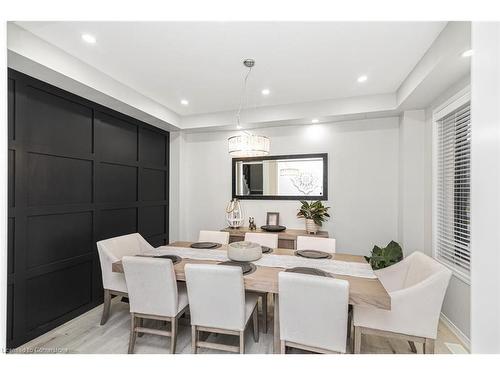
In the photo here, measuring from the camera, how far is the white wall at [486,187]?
72 cm

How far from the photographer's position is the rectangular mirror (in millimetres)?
3564

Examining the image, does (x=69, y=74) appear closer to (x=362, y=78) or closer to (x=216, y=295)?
(x=216, y=295)

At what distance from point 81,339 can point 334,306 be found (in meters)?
2.31

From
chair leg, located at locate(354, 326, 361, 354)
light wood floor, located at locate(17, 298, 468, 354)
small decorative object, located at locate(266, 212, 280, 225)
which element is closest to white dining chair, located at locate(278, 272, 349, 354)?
chair leg, located at locate(354, 326, 361, 354)

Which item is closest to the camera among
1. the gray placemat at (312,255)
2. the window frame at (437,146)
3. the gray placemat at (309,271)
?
the gray placemat at (309,271)

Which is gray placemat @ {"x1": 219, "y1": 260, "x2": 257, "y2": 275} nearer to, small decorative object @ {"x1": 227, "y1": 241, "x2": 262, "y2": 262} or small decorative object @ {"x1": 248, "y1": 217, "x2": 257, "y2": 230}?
small decorative object @ {"x1": 227, "y1": 241, "x2": 262, "y2": 262}

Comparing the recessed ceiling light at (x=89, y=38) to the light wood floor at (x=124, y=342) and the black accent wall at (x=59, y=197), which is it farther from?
the light wood floor at (x=124, y=342)

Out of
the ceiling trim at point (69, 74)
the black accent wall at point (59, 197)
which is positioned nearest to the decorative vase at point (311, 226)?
the black accent wall at point (59, 197)

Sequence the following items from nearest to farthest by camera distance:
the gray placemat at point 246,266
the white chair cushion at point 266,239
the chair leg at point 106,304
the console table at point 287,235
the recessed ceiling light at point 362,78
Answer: the gray placemat at point 246,266, the chair leg at point 106,304, the recessed ceiling light at point 362,78, the white chair cushion at point 266,239, the console table at point 287,235

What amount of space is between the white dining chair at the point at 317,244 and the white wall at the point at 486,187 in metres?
1.70

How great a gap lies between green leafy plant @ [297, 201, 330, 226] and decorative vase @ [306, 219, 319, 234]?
0.04 meters

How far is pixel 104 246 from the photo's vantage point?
2312mm
